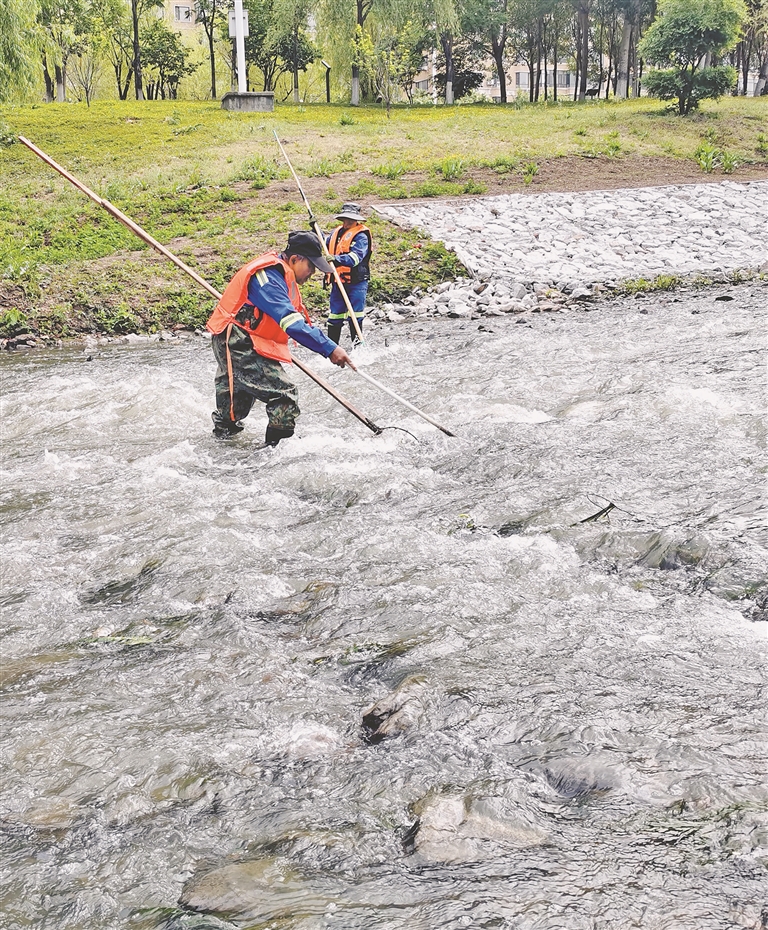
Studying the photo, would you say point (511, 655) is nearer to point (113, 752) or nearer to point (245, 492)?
point (113, 752)

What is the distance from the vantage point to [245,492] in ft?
25.5

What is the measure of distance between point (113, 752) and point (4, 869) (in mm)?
776

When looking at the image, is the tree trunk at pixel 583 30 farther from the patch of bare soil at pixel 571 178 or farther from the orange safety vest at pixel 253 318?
the orange safety vest at pixel 253 318

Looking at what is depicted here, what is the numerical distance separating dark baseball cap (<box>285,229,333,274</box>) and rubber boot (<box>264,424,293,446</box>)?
5.40 ft

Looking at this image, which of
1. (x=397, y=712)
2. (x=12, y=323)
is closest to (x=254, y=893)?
(x=397, y=712)

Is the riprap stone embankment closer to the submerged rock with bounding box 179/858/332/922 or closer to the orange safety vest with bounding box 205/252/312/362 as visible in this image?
the orange safety vest with bounding box 205/252/312/362

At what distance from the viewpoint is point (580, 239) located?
20516 mm

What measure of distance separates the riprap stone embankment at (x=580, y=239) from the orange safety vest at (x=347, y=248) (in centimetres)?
267

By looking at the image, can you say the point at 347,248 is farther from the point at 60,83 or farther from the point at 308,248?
the point at 60,83

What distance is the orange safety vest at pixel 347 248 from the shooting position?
44.3 ft

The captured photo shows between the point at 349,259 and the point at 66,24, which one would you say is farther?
the point at 66,24

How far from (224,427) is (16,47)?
68.6 feet

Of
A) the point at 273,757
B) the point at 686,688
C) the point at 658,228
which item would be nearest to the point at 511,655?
the point at 686,688

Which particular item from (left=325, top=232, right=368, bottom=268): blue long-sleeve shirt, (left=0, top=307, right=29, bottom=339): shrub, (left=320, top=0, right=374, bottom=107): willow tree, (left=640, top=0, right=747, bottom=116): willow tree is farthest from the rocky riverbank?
(left=320, top=0, right=374, bottom=107): willow tree
